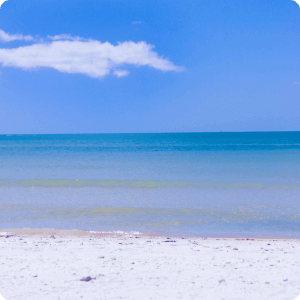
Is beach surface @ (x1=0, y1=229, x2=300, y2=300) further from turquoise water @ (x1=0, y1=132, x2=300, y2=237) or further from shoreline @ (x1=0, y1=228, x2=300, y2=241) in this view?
turquoise water @ (x1=0, y1=132, x2=300, y2=237)

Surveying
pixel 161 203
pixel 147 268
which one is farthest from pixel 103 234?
pixel 161 203

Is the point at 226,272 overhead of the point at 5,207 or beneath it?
overhead

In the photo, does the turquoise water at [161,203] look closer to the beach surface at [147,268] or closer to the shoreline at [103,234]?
the shoreline at [103,234]

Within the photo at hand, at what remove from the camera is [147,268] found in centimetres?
519

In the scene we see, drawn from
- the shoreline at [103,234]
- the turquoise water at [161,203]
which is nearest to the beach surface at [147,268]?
the shoreline at [103,234]

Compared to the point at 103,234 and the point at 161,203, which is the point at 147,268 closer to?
the point at 103,234

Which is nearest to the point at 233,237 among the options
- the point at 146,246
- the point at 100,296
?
the point at 146,246

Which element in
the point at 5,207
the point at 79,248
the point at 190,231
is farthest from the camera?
the point at 5,207

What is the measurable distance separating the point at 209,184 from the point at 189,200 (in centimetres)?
409

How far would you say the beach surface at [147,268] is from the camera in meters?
4.28

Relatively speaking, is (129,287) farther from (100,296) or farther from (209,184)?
(209,184)

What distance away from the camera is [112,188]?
48.9ft

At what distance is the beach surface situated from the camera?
4277 millimetres

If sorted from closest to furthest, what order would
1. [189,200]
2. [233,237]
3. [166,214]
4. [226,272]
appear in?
[226,272]
[233,237]
[166,214]
[189,200]
